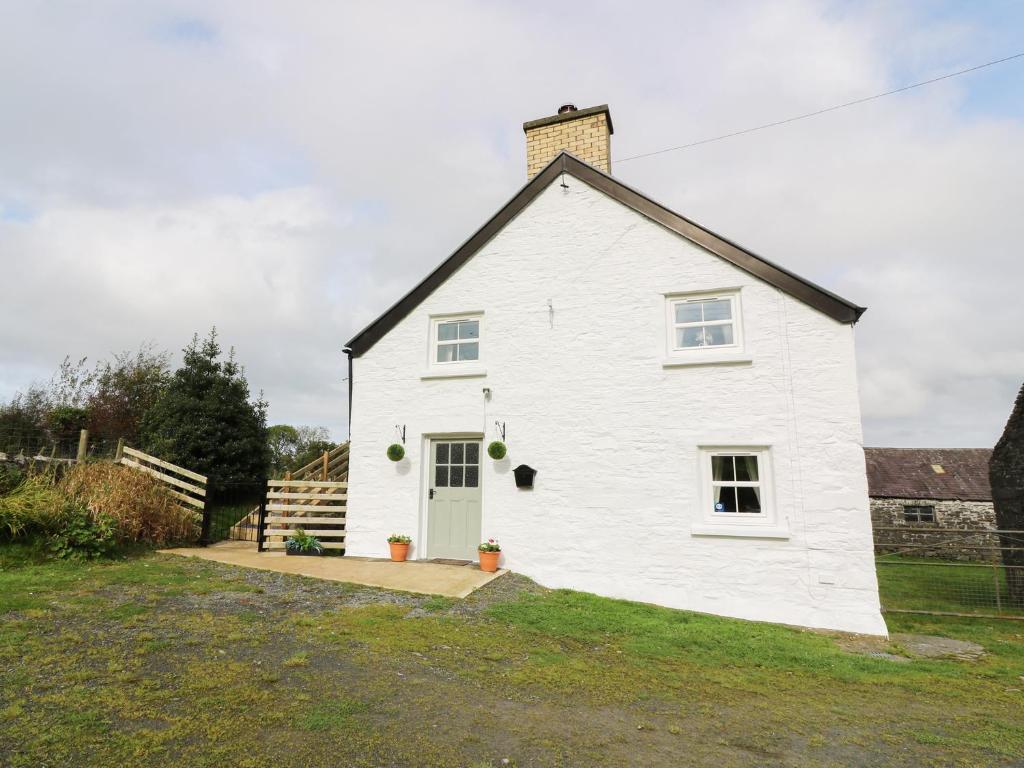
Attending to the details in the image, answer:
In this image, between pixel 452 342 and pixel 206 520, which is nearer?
pixel 452 342

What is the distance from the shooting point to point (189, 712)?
13.1ft

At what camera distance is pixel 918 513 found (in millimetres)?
29625

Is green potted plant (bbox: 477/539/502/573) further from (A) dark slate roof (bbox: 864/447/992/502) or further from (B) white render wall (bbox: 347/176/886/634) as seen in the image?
(A) dark slate roof (bbox: 864/447/992/502)

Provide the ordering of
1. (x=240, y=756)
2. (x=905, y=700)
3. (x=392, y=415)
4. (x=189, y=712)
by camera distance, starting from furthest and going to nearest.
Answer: (x=392, y=415), (x=905, y=700), (x=189, y=712), (x=240, y=756)

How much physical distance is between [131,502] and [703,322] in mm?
11097

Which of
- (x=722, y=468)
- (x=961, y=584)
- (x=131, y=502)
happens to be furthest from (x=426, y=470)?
(x=961, y=584)

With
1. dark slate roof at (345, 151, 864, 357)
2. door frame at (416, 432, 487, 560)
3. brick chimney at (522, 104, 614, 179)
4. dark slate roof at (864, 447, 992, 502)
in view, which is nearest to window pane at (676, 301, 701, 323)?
dark slate roof at (345, 151, 864, 357)

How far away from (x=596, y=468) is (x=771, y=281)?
4.22 metres

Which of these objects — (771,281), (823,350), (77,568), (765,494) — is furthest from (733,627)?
(77,568)

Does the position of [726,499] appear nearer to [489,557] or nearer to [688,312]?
[688,312]

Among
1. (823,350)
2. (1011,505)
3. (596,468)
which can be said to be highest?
(823,350)

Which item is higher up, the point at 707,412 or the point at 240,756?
the point at 707,412

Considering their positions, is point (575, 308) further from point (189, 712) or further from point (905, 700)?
point (189, 712)

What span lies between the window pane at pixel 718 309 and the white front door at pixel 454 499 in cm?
477
